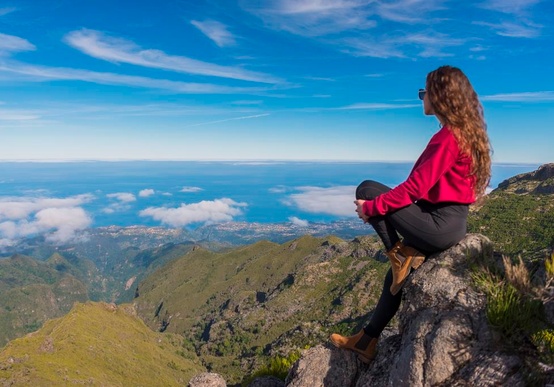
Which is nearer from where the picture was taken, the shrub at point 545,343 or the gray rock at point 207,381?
the shrub at point 545,343

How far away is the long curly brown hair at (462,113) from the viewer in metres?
6.72

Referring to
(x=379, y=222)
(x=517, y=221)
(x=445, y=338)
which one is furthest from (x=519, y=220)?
(x=445, y=338)

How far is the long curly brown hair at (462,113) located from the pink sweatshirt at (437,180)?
6.3 inches

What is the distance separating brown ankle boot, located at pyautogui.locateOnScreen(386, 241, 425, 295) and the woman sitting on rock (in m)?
0.15

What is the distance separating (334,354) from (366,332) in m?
1.54

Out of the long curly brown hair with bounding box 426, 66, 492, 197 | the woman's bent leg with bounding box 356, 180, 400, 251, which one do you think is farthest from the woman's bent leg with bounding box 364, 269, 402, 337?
the long curly brown hair with bounding box 426, 66, 492, 197

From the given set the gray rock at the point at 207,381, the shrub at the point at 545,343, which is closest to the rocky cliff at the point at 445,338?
the shrub at the point at 545,343

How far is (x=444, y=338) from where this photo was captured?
613cm

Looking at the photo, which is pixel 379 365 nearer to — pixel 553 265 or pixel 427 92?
pixel 553 265

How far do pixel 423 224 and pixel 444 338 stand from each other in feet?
7.11

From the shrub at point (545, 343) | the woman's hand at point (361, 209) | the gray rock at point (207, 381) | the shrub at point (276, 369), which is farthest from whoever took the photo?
the shrub at point (276, 369)

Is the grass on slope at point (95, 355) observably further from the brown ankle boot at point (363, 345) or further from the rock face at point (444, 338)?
the rock face at point (444, 338)

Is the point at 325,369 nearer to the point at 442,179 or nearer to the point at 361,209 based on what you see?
the point at 361,209

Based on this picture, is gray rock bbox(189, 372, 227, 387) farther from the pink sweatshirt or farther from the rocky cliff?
the pink sweatshirt
